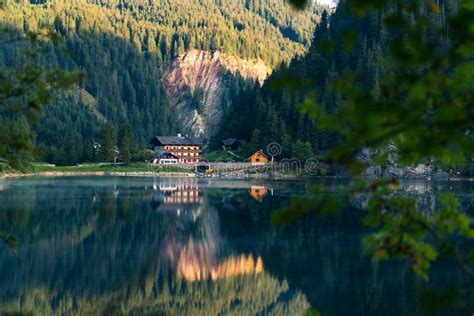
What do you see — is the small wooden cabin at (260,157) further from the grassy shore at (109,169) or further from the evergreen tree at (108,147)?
the evergreen tree at (108,147)

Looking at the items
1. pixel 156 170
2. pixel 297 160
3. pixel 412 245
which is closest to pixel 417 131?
pixel 412 245

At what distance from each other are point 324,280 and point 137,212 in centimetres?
2570

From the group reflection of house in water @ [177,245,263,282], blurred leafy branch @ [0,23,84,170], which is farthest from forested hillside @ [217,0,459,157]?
blurred leafy branch @ [0,23,84,170]

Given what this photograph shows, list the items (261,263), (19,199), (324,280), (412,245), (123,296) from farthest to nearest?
(19,199) → (261,263) → (324,280) → (123,296) → (412,245)

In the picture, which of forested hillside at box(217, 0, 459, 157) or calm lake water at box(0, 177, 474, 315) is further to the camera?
forested hillside at box(217, 0, 459, 157)

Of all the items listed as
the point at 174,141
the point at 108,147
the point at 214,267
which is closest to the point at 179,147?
the point at 174,141

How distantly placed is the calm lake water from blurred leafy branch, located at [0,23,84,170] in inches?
487

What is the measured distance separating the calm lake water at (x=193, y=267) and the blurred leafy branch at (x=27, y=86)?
1236 cm

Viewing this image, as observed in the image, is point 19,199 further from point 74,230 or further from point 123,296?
point 123,296

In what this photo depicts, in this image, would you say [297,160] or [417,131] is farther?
[297,160]

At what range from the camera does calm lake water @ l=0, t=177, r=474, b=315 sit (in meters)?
22.8

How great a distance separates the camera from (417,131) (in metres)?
4.02

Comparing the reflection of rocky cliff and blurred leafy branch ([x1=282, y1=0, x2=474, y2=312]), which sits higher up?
blurred leafy branch ([x1=282, y1=0, x2=474, y2=312])

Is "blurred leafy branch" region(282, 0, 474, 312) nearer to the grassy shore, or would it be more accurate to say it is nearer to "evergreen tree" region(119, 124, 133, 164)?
the grassy shore
